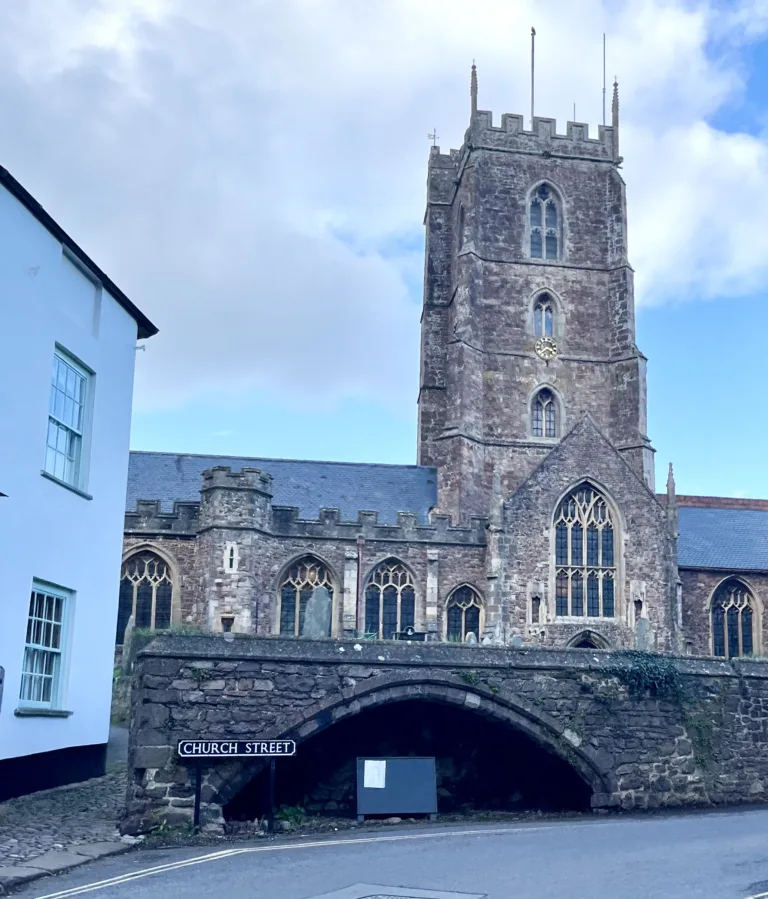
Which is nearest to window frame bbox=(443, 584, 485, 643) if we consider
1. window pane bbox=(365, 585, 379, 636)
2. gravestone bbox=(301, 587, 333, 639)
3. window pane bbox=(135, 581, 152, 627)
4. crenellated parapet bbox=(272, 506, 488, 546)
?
crenellated parapet bbox=(272, 506, 488, 546)

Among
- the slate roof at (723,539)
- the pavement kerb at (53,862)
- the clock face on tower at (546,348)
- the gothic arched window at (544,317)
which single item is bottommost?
the pavement kerb at (53,862)

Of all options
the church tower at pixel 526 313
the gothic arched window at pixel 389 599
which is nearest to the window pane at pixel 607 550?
the church tower at pixel 526 313

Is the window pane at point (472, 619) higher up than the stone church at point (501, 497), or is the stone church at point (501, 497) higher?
the stone church at point (501, 497)

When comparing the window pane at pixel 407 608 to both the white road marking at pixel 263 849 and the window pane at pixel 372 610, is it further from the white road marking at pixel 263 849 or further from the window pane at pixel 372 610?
the white road marking at pixel 263 849

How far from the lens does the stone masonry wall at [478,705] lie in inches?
527

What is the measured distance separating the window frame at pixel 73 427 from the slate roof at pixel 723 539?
2347 cm

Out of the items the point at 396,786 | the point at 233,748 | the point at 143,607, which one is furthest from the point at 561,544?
the point at 233,748

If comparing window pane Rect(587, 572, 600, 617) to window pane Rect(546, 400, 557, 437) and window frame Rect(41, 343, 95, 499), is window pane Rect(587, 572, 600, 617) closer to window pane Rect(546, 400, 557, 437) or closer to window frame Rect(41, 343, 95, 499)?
window pane Rect(546, 400, 557, 437)

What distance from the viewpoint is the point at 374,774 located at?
14344mm

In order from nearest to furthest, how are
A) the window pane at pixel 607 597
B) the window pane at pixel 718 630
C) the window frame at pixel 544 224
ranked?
the window pane at pixel 607 597
the window pane at pixel 718 630
the window frame at pixel 544 224

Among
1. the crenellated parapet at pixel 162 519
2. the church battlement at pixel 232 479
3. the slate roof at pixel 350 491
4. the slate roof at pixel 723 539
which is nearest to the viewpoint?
the church battlement at pixel 232 479

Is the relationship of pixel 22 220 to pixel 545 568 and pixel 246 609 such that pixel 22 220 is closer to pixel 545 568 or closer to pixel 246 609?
pixel 246 609

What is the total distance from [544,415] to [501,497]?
7.12 metres

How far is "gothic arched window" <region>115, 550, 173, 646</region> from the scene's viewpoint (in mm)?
30891
